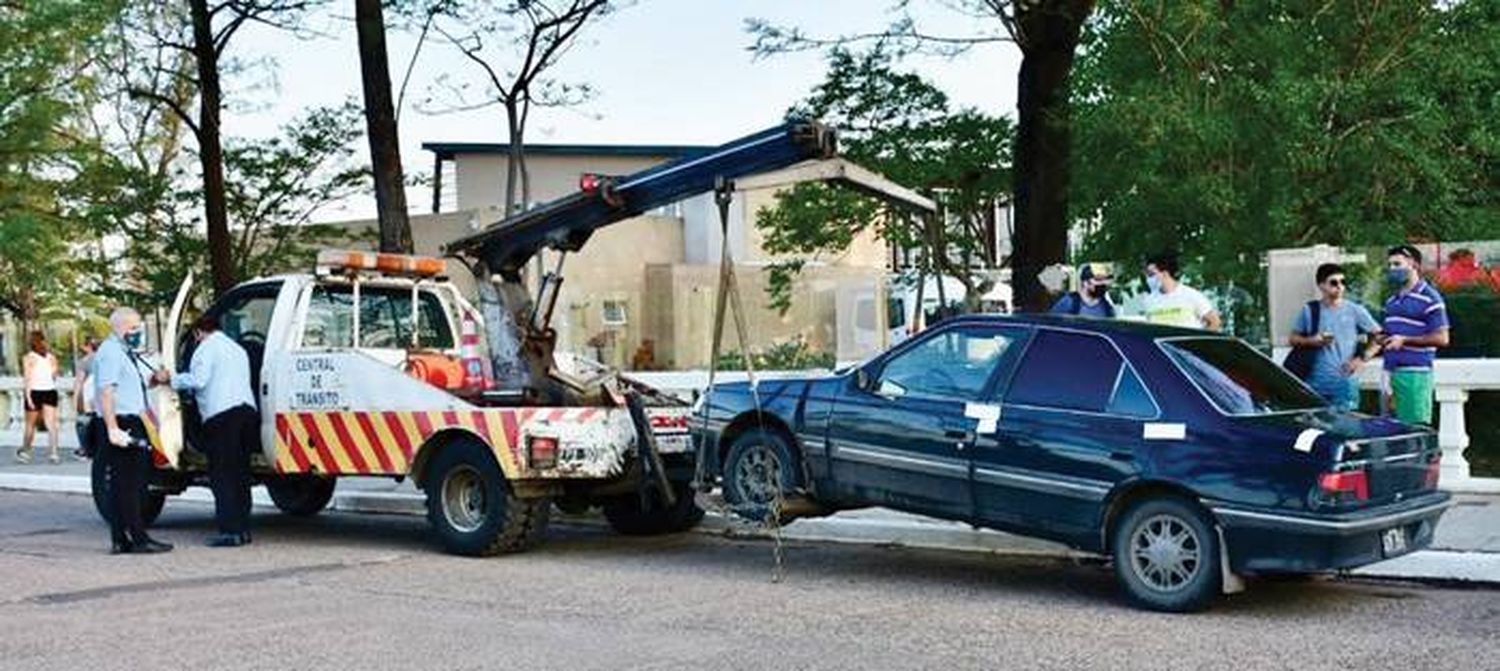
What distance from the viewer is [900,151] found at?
1773 centimetres

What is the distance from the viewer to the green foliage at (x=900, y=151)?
17.6m

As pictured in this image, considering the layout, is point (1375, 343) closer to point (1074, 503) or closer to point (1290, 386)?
point (1290, 386)

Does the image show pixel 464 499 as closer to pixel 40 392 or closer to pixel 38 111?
pixel 40 392

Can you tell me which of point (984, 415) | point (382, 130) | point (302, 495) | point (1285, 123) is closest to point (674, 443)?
point (984, 415)

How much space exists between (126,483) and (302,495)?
2.63 metres

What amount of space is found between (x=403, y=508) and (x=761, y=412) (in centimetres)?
545

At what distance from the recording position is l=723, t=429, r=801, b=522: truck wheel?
9.84 m

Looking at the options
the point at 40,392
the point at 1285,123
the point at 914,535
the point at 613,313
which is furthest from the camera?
the point at 613,313

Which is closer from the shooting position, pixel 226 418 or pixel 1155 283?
pixel 1155 283

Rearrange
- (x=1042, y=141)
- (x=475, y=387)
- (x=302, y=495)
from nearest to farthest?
1. (x=475, y=387)
2. (x=302, y=495)
3. (x=1042, y=141)

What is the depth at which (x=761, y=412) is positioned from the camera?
9.93m

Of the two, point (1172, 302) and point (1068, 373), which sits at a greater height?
point (1172, 302)

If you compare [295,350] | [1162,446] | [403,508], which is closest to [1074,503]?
[1162,446]

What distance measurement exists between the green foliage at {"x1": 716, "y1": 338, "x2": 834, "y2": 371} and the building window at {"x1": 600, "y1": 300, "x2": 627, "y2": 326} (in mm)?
5730
